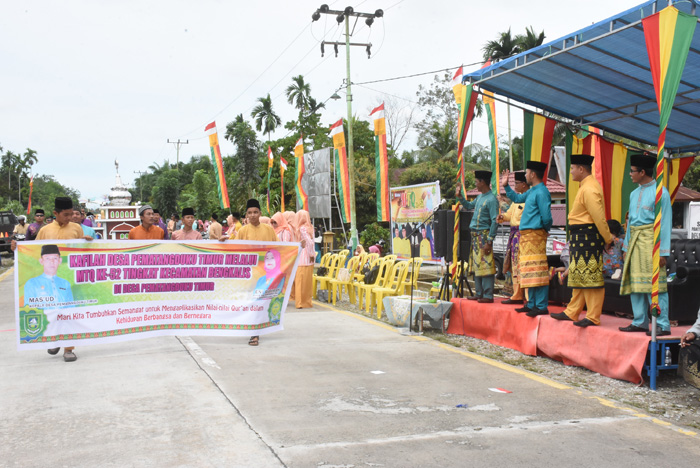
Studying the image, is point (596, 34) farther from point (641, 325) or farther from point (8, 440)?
point (8, 440)

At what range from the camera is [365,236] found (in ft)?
78.1

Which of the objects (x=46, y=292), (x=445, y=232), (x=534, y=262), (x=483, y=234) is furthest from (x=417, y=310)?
(x=46, y=292)

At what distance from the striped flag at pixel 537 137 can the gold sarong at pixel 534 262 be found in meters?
2.23

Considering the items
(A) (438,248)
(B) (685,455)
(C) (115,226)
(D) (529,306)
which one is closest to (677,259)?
(D) (529,306)

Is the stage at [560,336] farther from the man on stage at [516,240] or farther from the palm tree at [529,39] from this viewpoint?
the palm tree at [529,39]

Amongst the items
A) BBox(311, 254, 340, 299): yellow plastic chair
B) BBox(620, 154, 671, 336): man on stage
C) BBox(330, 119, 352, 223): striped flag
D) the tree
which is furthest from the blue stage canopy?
the tree

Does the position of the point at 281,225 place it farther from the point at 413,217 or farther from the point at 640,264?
the point at 413,217

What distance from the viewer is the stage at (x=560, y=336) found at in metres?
5.95

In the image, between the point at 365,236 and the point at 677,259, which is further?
the point at 365,236

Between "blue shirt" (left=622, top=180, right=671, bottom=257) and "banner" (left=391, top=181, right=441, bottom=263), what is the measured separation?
10865 mm

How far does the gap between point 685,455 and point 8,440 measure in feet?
15.3

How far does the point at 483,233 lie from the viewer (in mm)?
8492

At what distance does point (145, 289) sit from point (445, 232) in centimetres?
439

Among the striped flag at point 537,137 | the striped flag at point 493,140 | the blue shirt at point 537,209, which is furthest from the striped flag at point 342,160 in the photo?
the blue shirt at point 537,209
